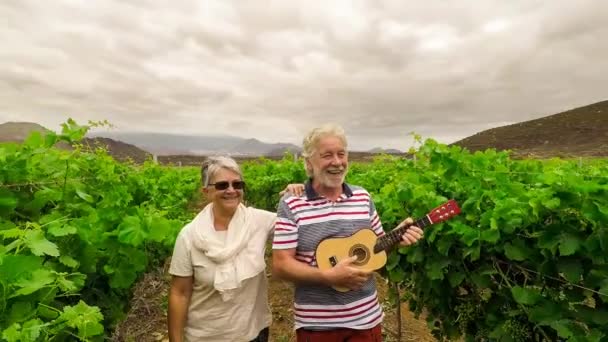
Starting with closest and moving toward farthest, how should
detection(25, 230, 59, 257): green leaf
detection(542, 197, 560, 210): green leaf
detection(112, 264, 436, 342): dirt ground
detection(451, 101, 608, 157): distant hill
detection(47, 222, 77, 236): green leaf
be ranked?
detection(25, 230, 59, 257): green leaf < detection(47, 222, 77, 236): green leaf < detection(542, 197, 560, 210): green leaf < detection(112, 264, 436, 342): dirt ground < detection(451, 101, 608, 157): distant hill

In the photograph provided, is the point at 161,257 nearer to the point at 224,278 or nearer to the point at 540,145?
the point at 224,278

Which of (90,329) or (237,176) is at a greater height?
(237,176)

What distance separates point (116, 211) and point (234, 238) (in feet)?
2.04

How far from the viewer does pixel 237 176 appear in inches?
97.1

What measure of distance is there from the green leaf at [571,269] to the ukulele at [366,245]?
0.55m

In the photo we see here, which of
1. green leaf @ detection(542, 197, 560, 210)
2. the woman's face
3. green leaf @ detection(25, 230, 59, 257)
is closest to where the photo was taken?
green leaf @ detection(25, 230, 59, 257)

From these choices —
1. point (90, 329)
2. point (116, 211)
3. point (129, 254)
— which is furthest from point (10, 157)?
point (90, 329)

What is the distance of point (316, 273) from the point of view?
2236 millimetres

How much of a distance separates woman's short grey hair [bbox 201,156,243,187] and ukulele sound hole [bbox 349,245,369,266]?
0.75 m

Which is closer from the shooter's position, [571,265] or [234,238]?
[571,265]

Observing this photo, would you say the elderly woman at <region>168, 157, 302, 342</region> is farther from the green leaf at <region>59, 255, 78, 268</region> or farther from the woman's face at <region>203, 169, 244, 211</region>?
the green leaf at <region>59, 255, 78, 268</region>

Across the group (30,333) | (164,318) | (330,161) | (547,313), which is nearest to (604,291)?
(547,313)

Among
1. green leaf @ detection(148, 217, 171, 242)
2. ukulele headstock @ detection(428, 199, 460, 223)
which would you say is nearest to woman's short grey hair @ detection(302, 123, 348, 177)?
ukulele headstock @ detection(428, 199, 460, 223)

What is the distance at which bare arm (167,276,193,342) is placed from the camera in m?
2.38
